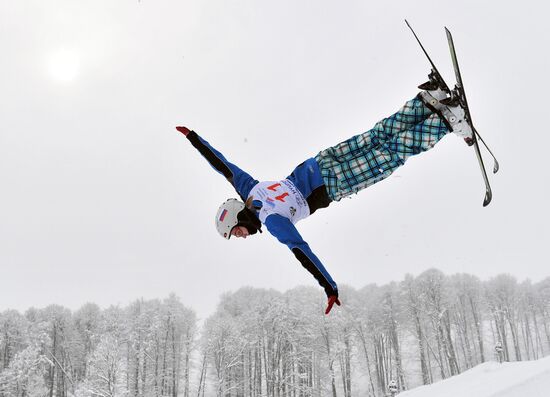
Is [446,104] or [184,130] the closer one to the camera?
[446,104]

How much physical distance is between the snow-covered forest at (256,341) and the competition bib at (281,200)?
2827cm

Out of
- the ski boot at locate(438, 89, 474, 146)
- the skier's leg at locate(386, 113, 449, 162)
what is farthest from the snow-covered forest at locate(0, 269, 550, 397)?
the ski boot at locate(438, 89, 474, 146)

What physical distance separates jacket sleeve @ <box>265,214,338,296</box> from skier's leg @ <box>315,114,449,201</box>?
0.84 m

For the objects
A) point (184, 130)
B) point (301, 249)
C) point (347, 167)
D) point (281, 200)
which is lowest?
point (301, 249)

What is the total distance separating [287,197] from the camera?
448 centimetres

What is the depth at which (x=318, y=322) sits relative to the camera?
35969mm

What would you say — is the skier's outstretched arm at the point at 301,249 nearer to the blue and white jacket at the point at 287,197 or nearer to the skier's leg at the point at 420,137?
the blue and white jacket at the point at 287,197

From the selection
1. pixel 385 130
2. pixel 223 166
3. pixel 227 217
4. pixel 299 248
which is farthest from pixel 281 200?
pixel 385 130

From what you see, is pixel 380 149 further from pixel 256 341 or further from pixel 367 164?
pixel 256 341

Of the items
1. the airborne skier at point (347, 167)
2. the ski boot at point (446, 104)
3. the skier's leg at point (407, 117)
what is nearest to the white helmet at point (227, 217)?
the airborne skier at point (347, 167)

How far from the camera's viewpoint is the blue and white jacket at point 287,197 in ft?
13.1

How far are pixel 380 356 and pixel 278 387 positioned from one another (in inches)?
440

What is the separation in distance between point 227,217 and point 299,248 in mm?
1133

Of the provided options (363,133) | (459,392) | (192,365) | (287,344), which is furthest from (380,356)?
(363,133)
